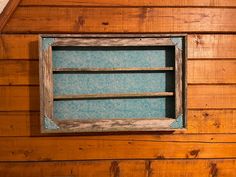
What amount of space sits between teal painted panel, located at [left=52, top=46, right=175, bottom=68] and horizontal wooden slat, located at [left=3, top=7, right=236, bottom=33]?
92 mm

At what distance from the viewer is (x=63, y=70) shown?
4.40 feet

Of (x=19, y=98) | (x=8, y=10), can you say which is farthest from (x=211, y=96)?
(x=8, y=10)

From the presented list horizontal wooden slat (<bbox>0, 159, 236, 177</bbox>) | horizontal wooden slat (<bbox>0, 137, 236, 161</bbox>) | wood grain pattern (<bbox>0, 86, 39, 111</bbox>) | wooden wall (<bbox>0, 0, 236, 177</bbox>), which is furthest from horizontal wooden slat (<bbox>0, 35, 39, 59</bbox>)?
horizontal wooden slat (<bbox>0, 159, 236, 177</bbox>)

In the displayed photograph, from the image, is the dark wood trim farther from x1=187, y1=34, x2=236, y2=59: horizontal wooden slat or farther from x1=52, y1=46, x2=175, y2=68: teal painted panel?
x1=187, y1=34, x2=236, y2=59: horizontal wooden slat

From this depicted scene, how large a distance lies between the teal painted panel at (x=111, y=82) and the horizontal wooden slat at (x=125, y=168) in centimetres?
36

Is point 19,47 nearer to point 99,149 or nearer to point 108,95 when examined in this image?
point 108,95

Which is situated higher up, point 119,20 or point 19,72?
point 119,20

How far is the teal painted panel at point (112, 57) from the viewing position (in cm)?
136

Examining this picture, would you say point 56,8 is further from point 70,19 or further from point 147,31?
point 147,31

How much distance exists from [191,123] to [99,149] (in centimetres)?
49

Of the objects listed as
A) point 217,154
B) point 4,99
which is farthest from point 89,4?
point 217,154

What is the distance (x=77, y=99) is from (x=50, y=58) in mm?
237

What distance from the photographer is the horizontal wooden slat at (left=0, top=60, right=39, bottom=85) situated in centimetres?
135

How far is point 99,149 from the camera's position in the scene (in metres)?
1.40
